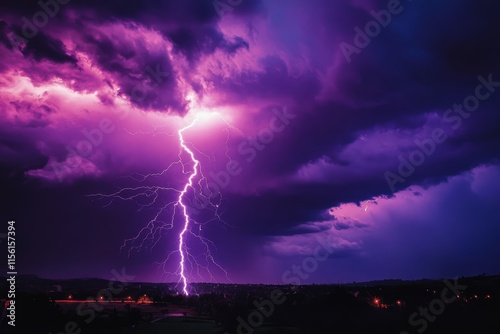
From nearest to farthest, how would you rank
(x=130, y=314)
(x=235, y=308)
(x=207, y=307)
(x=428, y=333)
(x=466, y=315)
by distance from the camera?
(x=428, y=333) → (x=466, y=315) → (x=130, y=314) → (x=235, y=308) → (x=207, y=307)

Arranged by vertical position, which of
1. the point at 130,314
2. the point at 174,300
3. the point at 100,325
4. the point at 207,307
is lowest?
the point at 100,325

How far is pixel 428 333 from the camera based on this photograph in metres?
17.6

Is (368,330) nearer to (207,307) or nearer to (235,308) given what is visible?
(235,308)

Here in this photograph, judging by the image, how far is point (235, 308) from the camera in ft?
106

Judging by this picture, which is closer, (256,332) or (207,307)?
(256,332)

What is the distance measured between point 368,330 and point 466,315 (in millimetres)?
6387

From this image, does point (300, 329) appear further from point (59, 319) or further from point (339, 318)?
point (59, 319)

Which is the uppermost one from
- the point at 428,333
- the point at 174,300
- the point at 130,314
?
the point at 174,300

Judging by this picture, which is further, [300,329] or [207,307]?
[207,307]

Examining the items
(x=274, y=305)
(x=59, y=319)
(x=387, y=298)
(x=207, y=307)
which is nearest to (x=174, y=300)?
(x=207, y=307)

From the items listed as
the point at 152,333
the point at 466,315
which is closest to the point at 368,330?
the point at 466,315

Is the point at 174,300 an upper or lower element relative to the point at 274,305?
upper

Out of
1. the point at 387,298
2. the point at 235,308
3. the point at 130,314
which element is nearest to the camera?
the point at 130,314

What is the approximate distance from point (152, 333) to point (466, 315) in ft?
61.7
